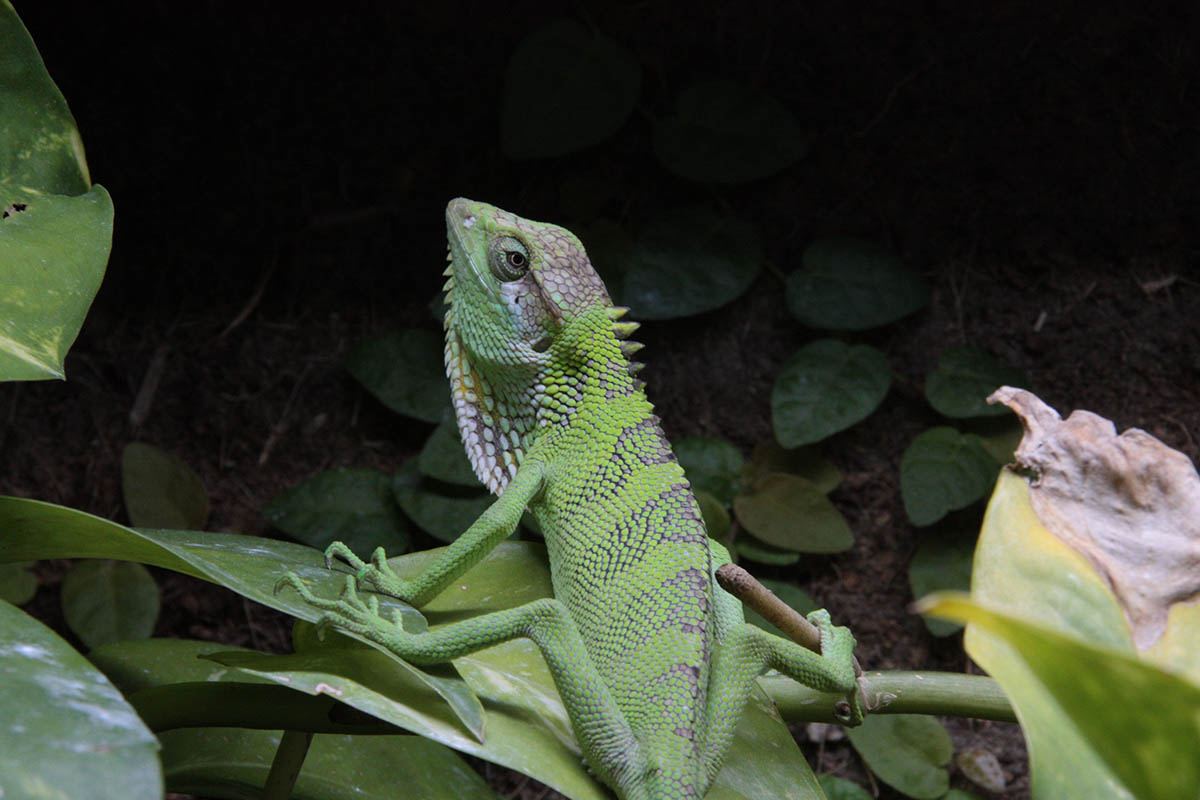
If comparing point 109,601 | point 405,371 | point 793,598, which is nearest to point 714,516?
point 793,598

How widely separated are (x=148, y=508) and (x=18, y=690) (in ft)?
6.34

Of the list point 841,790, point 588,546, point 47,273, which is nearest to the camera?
point 47,273

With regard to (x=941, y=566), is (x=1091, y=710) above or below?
above

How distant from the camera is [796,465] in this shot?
2914mm

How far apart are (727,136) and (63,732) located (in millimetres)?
2417

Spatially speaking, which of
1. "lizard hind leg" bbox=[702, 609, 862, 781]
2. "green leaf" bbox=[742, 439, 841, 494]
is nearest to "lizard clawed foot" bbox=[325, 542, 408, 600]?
"lizard hind leg" bbox=[702, 609, 862, 781]

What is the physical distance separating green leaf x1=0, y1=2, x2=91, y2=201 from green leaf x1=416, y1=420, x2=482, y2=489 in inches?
52.1

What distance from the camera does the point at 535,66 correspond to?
111 inches

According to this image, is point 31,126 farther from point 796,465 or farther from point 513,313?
point 796,465

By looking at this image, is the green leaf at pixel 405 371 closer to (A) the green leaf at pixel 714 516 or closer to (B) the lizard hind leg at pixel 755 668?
(A) the green leaf at pixel 714 516

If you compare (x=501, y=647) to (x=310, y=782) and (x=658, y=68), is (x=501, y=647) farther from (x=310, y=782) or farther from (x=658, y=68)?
(x=658, y=68)

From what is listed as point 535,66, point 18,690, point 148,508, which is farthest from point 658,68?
point 18,690

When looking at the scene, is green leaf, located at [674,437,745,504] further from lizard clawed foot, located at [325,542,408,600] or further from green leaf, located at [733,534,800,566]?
lizard clawed foot, located at [325,542,408,600]

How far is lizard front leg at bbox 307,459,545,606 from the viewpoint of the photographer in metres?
1.51
